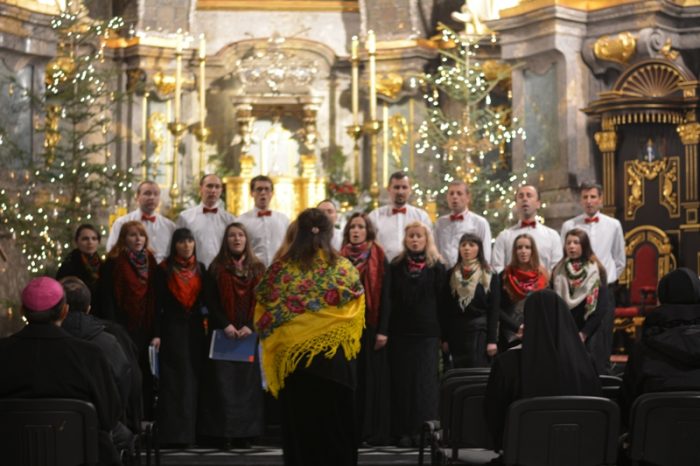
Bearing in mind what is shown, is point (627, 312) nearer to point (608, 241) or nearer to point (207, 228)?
point (608, 241)

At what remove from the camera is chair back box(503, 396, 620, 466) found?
20.2 feet

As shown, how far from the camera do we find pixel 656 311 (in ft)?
21.7

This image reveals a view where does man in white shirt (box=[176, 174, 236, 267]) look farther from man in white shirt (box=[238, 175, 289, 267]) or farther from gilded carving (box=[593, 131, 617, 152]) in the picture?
gilded carving (box=[593, 131, 617, 152])

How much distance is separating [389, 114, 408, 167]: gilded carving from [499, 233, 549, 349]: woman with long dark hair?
→ 987 cm

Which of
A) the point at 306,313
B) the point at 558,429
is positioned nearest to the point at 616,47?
the point at 306,313

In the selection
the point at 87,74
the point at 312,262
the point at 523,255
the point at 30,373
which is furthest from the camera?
the point at 87,74

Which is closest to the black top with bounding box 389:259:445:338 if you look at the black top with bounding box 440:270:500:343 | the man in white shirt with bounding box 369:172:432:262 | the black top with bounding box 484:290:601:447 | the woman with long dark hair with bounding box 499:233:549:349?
the black top with bounding box 440:270:500:343

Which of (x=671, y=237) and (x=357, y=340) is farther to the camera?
(x=671, y=237)

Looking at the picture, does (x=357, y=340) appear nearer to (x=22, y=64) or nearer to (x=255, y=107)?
(x=22, y=64)

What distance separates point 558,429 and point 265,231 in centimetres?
593

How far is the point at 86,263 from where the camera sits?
996 cm

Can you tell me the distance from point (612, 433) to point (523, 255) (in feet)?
13.5

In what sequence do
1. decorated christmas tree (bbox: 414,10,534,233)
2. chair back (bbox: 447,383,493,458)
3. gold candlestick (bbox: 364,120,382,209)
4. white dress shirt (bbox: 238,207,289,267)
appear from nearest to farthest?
chair back (bbox: 447,383,493,458) < white dress shirt (bbox: 238,207,289,267) < decorated christmas tree (bbox: 414,10,534,233) < gold candlestick (bbox: 364,120,382,209)

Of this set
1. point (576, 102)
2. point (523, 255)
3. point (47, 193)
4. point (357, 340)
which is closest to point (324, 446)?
point (357, 340)
